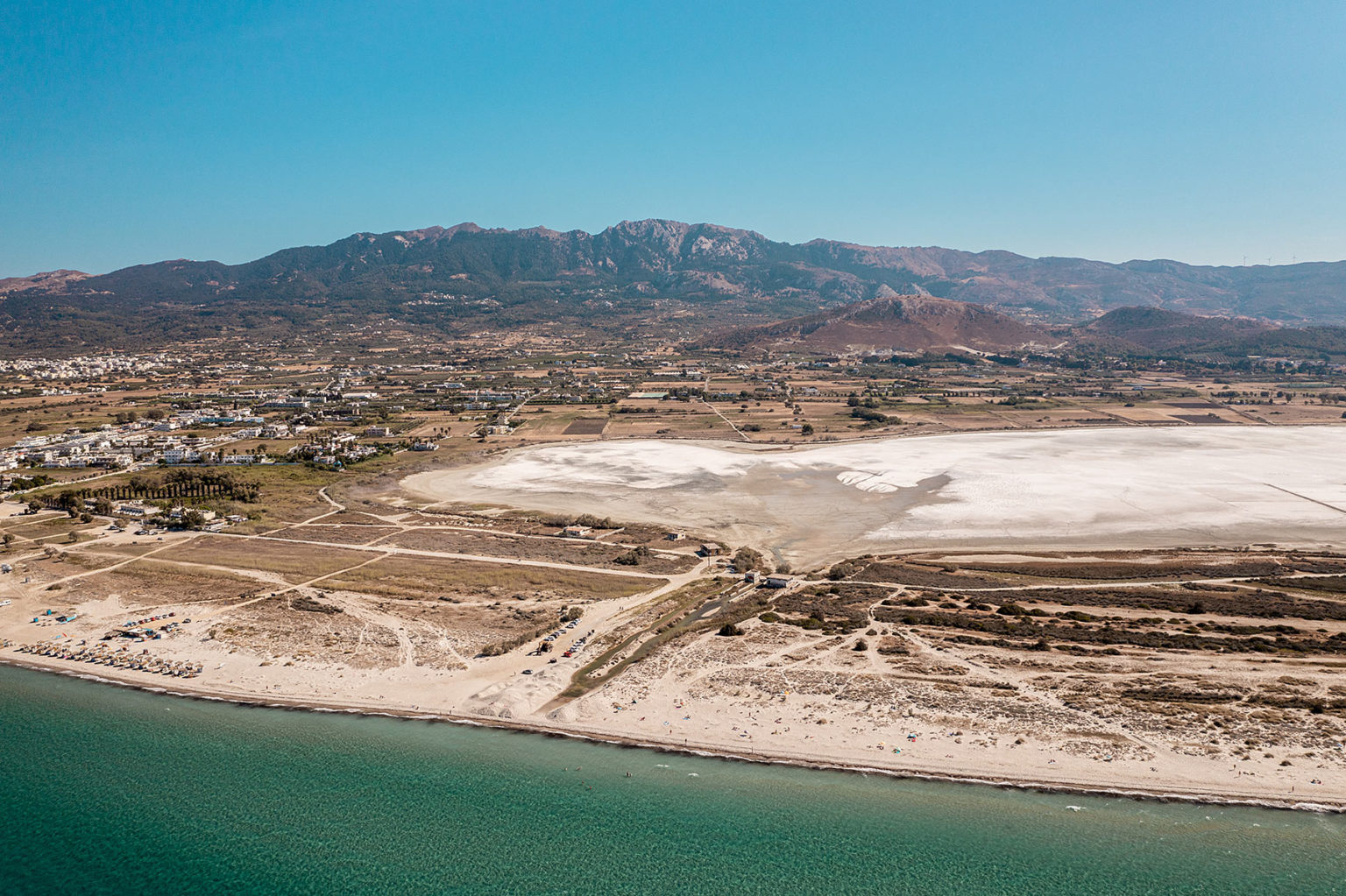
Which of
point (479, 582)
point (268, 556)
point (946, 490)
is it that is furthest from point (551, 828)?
point (946, 490)

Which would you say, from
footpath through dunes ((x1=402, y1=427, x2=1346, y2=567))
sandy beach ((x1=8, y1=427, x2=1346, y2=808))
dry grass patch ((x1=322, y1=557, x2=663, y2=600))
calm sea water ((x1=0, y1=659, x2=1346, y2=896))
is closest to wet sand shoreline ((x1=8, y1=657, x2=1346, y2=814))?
sandy beach ((x1=8, y1=427, x2=1346, y2=808))

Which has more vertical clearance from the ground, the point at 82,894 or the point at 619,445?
the point at 619,445

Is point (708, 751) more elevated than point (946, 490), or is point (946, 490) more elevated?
point (946, 490)

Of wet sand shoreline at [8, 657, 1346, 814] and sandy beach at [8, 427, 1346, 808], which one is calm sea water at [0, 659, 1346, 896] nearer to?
wet sand shoreline at [8, 657, 1346, 814]

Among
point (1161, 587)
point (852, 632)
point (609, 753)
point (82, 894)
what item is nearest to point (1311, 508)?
point (1161, 587)

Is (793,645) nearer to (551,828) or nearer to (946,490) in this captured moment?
(551,828)

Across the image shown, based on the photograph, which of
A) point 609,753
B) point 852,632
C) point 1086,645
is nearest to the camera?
point 609,753

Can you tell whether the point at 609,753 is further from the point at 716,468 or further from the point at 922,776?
the point at 716,468
